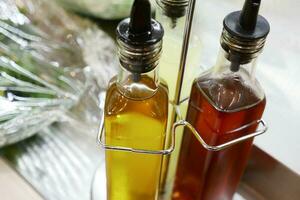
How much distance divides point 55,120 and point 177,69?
194mm

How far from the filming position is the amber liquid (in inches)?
16.2

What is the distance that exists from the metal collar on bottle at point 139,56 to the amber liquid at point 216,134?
0.07 meters

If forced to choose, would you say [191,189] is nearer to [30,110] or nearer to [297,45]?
[30,110]

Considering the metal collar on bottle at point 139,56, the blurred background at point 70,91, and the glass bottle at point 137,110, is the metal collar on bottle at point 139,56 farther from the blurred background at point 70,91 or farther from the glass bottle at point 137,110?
the blurred background at point 70,91

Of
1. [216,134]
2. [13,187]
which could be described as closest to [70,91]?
[13,187]

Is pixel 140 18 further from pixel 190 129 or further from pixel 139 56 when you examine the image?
pixel 190 129

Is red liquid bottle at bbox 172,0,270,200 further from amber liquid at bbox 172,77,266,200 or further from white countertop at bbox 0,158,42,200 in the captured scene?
white countertop at bbox 0,158,42,200

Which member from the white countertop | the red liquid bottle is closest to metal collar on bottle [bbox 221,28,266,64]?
the red liquid bottle

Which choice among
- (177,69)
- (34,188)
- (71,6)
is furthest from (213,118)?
(71,6)

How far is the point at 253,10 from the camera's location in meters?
0.37

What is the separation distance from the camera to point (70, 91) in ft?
1.98

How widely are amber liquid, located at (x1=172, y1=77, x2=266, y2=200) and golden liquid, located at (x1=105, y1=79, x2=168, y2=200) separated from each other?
4 cm

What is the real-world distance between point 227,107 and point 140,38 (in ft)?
0.34

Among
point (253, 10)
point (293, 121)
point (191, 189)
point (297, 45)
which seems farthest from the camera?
point (297, 45)
